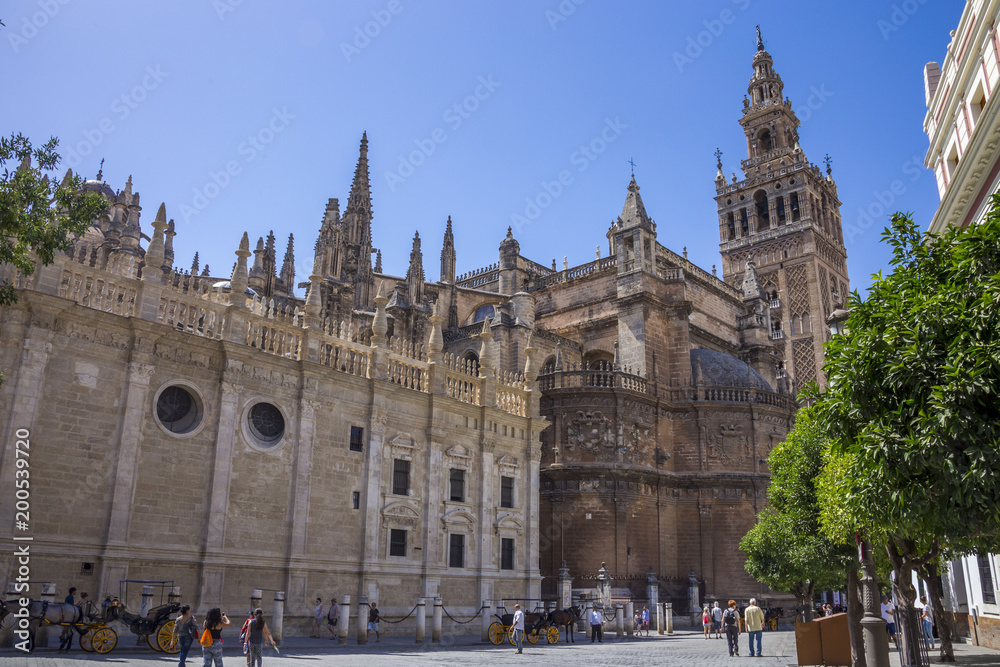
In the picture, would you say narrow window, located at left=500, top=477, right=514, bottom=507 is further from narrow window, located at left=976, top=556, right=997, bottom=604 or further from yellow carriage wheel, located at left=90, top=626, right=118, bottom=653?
narrow window, located at left=976, top=556, right=997, bottom=604

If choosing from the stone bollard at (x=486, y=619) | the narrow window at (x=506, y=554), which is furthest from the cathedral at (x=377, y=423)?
the stone bollard at (x=486, y=619)

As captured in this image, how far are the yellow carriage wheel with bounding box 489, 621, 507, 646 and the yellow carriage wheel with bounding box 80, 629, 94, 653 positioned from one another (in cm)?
991

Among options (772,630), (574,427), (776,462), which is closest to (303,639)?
(776,462)

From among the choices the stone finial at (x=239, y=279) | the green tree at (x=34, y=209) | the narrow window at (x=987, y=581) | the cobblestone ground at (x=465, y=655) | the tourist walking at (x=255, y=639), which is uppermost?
the stone finial at (x=239, y=279)

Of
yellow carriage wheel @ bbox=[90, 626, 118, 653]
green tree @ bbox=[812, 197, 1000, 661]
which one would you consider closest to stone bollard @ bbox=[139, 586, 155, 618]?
yellow carriage wheel @ bbox=[90, 626, 118, 653]

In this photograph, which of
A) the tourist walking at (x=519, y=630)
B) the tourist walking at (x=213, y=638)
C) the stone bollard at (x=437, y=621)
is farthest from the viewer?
the stone bollard at (x=437, y=621)

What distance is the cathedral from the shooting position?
1630 cm

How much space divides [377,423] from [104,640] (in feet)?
30.1

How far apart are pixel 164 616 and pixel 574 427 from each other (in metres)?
21.1

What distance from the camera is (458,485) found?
23.4 m

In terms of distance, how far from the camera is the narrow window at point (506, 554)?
79.5 feet

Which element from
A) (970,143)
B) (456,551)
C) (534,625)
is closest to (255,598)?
(456,551)

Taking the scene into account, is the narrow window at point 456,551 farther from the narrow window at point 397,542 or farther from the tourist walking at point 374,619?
the tourist walking at point 374,619

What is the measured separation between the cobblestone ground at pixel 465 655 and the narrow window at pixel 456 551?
83.1 inches
